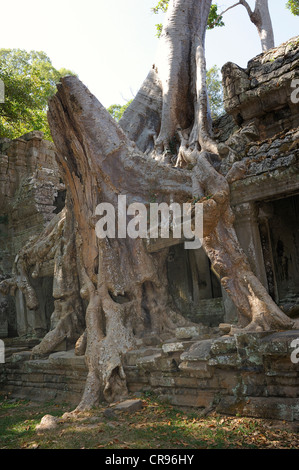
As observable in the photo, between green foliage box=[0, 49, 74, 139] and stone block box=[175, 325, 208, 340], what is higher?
green foliage box=[0, 49, 74, 139]

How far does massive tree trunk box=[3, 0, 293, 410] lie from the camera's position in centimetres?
517

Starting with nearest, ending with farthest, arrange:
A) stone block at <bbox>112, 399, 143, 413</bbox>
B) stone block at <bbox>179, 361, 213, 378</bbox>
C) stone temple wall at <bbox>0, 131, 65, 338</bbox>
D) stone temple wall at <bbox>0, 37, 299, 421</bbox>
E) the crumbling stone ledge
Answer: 1. the crumbling stone ledge
2. stone temple wall at <bbox>0, 37, 299, 421</bbox>
3. stone block at <bbox>179, 361, 213, 378</bbox>
4. stone block at <bbox>112, 399, 143, 413</bbox>
5. stone temple wall at <bbox>0, 131, 65, 338</bbox>

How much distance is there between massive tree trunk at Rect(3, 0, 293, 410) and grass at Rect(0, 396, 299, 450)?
709mm

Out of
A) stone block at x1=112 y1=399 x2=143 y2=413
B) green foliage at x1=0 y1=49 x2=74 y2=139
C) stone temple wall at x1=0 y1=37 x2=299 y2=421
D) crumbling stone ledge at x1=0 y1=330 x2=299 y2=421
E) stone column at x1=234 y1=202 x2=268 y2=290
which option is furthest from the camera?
green foliage at x1=0 y1=49 x2=74 y2=139

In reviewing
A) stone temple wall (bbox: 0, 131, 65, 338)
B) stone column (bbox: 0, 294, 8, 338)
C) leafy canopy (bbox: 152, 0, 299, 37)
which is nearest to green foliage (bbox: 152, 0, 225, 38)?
leafy canopy (bbox: 152, 0, 299, 37)

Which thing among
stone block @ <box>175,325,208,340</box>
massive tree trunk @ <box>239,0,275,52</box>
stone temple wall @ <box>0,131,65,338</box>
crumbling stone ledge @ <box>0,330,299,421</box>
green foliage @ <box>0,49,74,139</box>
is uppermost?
massive tree trunk @ <box>239,0,275,52</box>

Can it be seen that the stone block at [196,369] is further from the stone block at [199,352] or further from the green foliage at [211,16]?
the green foliage at [211,16]

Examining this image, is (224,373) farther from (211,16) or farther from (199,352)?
(211,16)

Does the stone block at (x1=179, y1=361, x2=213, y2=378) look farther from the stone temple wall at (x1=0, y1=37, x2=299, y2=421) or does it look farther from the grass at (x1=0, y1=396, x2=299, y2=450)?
the grass at (x1=0, y1=396, x2=299, y2=450)

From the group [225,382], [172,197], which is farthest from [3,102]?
[225,382]

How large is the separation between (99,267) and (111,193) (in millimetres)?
1203

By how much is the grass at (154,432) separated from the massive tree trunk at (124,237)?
2.32ft

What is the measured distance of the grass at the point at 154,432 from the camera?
3426 millimetres

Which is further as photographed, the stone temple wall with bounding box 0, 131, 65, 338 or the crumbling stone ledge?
the stone temple wall with bounding box 0, 131, 65, 338
